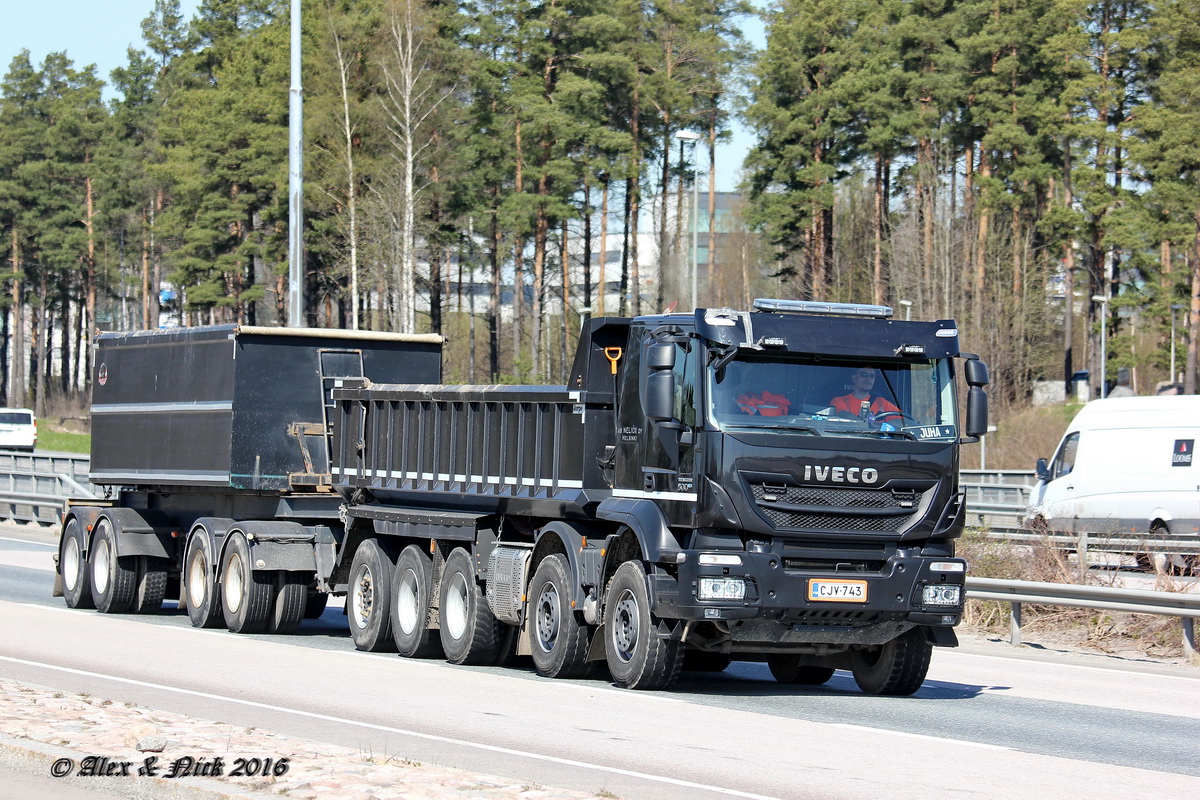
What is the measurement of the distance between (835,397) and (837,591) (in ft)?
4.82

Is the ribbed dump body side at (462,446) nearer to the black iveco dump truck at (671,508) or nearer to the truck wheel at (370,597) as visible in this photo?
the black iveco dump truck at (671,508)

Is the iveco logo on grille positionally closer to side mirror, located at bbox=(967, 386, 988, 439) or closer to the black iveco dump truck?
the black iveco dump truck

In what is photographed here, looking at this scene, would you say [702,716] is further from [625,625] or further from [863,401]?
[863,401]

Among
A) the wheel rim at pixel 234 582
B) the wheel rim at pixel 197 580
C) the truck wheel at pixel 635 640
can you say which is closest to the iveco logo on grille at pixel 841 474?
the truck wheel at pixel 635 640

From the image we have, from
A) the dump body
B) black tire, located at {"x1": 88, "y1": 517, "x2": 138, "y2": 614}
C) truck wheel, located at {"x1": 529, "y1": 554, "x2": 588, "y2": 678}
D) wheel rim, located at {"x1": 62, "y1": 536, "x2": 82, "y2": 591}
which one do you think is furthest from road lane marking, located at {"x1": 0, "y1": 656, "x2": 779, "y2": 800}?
wheel rim, located at {"x1": 62, "y1": 536, "x2": 82, "y2": 591}

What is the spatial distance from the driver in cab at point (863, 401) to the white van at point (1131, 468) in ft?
47.5

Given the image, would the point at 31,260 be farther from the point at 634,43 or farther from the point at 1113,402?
the point at 1113,402

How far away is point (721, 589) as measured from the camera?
12.2 meters

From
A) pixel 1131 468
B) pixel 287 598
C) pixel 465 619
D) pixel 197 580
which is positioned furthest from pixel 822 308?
pixel 1131 468

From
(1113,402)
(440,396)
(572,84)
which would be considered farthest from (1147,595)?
(572,84)

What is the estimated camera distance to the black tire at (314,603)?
18.5 metres

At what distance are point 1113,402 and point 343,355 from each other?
15539 mm

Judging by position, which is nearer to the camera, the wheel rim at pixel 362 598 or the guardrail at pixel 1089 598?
the guardrail at pixel 1089 598

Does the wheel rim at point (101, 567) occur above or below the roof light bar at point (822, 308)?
below
